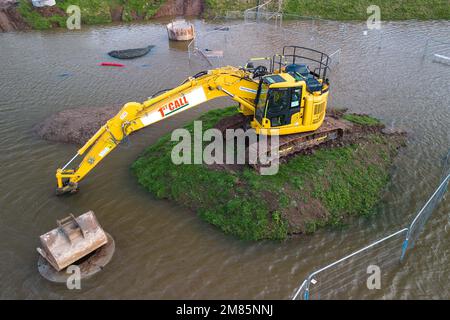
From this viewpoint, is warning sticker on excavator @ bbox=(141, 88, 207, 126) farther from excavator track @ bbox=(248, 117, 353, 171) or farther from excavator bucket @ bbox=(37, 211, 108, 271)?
excavator bucket @ bbox=(37, 211, 108, 271)

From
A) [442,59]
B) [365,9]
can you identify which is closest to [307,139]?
[442,59]

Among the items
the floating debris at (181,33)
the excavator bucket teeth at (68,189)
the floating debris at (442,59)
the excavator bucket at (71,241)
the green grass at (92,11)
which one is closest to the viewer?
the excavator bucket at (71,241)

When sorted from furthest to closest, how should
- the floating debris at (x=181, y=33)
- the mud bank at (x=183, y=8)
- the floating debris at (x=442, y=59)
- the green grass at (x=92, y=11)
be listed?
the mud bank at (x=183, y=8) < the green grass at (x=92, y=11) < the floating debris at (x=181, y=33) < the floating debris at (x=442, y=59)

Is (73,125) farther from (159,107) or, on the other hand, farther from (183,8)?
(183,8)

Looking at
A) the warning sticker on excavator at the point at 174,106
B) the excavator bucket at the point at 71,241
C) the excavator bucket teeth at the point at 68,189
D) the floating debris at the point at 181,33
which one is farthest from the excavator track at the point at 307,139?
the floating debris at the point at 181,33

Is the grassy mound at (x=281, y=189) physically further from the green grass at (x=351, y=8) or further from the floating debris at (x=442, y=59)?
the green grass at (x=351, y=8)

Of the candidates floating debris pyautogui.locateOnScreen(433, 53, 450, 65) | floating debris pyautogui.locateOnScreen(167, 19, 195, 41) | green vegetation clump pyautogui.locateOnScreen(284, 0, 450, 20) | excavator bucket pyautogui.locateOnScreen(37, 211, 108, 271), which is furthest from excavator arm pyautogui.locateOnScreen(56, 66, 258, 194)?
green vegetation clump pyautogui.locateOnScreen(284, 0, 450, 20)
